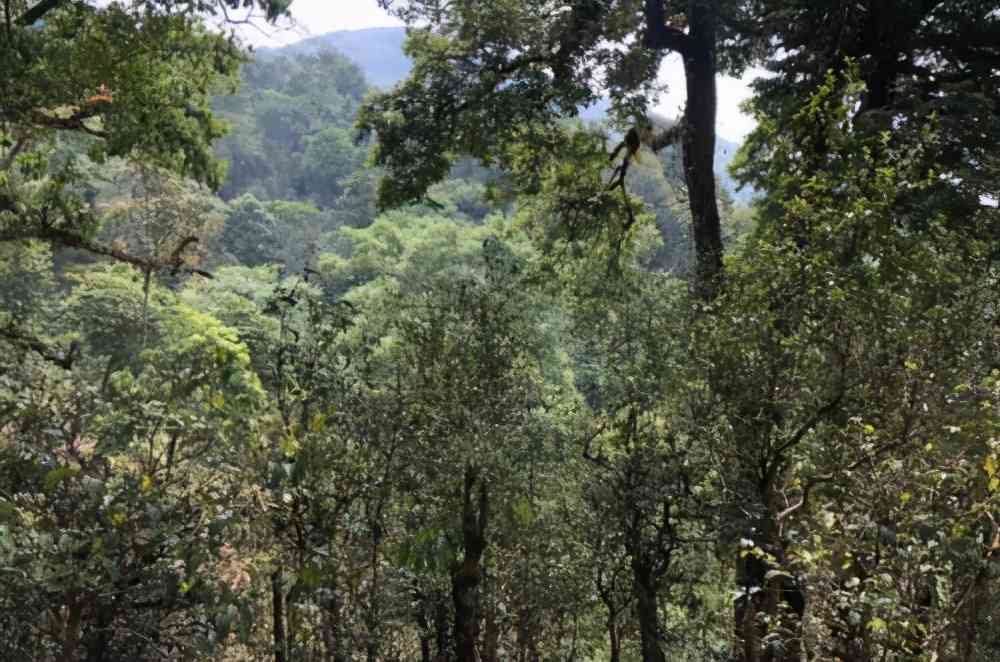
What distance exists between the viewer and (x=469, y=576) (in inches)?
309

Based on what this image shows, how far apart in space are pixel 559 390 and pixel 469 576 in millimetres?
2193

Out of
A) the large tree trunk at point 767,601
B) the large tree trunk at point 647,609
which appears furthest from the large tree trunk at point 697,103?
the large tree trunk at point 767,601

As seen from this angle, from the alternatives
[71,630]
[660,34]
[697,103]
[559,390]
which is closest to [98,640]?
[71,630]

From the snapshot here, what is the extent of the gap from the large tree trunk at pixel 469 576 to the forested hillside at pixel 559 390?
4 centimetres

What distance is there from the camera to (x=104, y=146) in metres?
8.59

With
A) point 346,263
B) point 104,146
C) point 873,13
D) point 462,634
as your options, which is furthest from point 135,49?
point 346,263

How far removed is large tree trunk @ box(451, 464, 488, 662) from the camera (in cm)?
757

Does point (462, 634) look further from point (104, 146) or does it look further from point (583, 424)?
point (104, 146)

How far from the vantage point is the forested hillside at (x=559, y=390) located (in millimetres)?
3775

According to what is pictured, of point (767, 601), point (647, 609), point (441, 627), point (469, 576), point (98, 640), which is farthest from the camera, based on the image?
point (441, 627)

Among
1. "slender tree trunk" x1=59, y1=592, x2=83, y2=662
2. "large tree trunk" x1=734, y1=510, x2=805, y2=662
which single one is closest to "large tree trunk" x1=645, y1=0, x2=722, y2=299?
"large tree trunk" x1=734, y1=510, x2=805, y2=662

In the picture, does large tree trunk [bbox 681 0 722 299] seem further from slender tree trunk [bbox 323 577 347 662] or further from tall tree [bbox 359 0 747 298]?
slender tree trunk [bbox 323 577 347 662]

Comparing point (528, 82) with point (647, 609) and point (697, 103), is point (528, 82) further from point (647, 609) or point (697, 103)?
point (647, 609)

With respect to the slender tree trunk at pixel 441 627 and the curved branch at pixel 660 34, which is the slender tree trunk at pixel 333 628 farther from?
the curved branch at pixel 660 34
